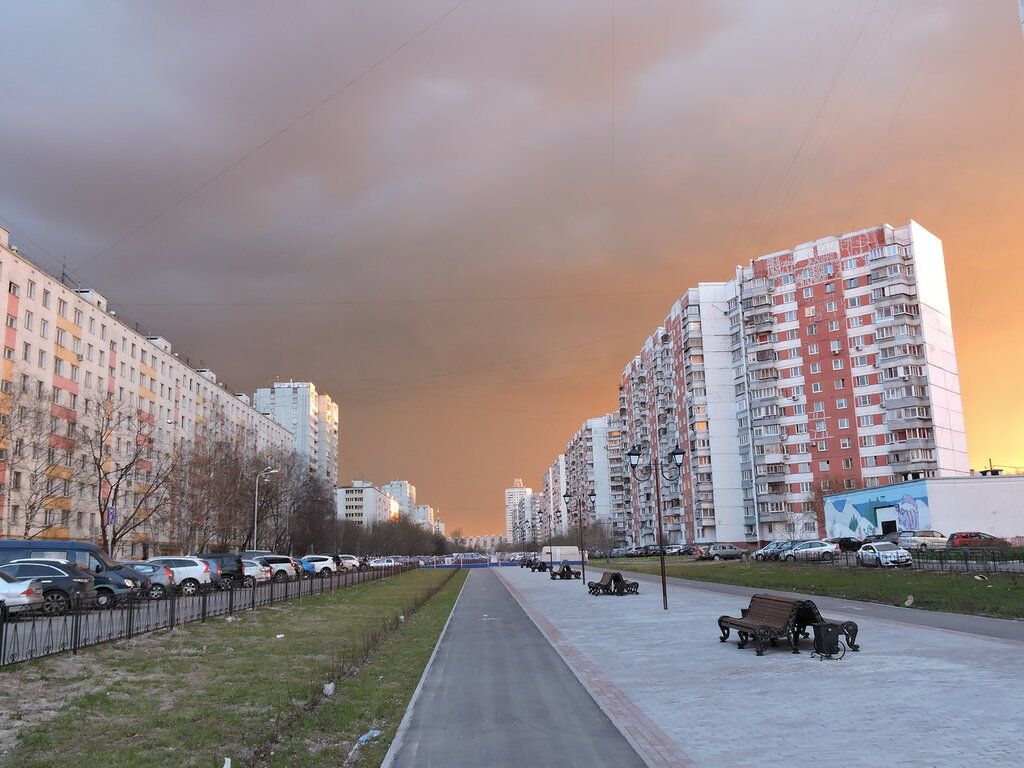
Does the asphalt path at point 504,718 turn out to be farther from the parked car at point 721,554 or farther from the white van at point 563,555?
the parked car at point 721,554

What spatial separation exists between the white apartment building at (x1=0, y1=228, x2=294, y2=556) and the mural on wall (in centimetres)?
5892

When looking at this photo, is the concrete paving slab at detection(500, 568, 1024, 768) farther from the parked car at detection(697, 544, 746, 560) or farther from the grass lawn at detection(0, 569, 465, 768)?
the parked car at detection(697, 544, 746, 560)

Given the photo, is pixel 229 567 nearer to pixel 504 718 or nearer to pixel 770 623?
pixel 770 623

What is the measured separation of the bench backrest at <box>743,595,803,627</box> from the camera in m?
14.0

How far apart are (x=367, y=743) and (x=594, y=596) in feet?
80.4

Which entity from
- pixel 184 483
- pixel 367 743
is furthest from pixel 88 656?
pixel 184 483

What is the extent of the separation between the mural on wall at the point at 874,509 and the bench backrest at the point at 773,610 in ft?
167

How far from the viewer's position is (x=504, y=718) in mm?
9586

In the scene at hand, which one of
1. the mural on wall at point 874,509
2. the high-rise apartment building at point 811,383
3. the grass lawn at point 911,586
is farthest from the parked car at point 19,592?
the high-rise apartment building at point 811,383

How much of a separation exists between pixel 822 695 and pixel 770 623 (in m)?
4.18

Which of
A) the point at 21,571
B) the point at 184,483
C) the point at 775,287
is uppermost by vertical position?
the point at 775,287

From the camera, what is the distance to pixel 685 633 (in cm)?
1758

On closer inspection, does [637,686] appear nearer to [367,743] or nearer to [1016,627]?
[367,743]

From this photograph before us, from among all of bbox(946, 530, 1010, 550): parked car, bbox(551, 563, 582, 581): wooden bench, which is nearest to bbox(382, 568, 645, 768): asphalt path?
bbox(551, 563, 582, 581): wooden bench
